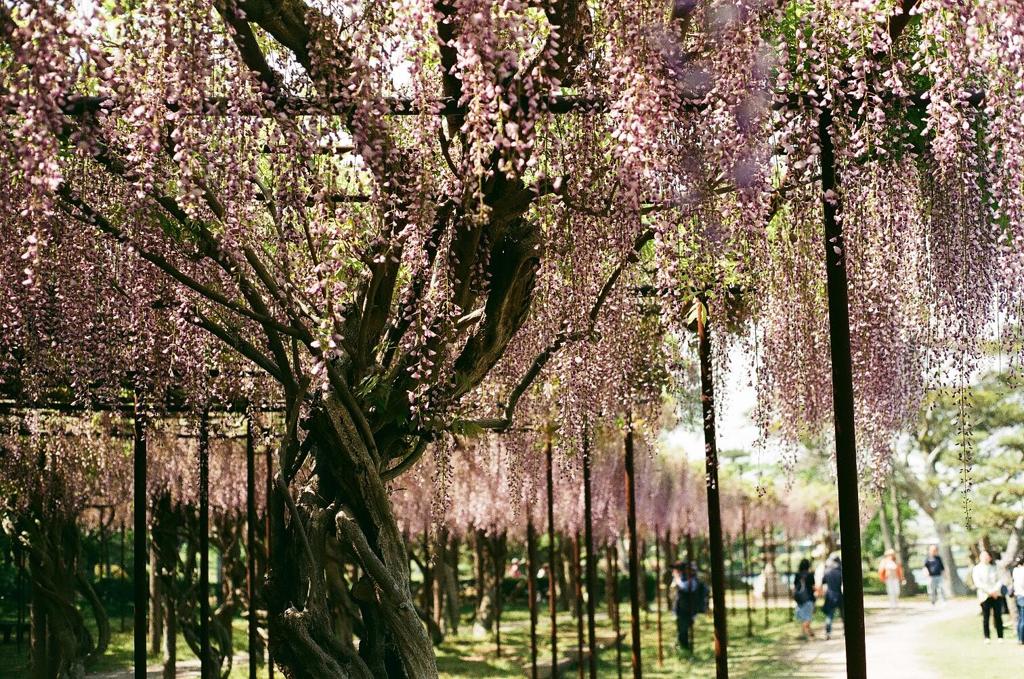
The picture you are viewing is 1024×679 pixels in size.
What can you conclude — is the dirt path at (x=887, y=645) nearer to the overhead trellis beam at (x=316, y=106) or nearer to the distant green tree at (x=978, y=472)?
the distant green tree at (x=978, y=472)

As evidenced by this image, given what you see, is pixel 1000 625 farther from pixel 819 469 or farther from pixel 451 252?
pixel 819 469

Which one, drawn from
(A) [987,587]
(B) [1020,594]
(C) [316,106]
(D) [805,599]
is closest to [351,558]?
(C) [316,106]

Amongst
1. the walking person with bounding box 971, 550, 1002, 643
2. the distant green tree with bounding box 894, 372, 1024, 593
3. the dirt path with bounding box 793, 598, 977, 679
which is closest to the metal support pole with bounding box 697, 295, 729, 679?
the dirt path with bounding box 793, 598, 977, 679

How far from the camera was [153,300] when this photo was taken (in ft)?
18.6

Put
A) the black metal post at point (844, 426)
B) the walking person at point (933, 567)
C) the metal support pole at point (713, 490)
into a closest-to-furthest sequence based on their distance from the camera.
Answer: the black metal post at point (844, 426) < the metal support pole at point (713, 490) < the walking person at point (933, 567)

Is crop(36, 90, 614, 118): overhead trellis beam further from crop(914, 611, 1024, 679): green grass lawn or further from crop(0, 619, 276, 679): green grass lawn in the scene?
crop(0, 619, 276, 679): green grass lawn

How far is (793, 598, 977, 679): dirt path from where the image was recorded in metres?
13.0

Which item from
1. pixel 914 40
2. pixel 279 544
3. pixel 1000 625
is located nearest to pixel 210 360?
pixel 279 544

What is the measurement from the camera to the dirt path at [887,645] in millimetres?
13000

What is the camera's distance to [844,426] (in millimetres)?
4523

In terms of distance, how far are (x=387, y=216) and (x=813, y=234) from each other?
8.79ft

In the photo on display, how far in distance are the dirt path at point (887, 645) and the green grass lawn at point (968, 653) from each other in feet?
0.57

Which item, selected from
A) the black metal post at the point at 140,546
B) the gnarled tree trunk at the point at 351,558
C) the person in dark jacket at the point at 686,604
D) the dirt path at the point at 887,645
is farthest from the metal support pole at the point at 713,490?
the person in dark jacket at the point at 686,604

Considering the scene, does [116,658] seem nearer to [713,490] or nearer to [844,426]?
[713,490]
